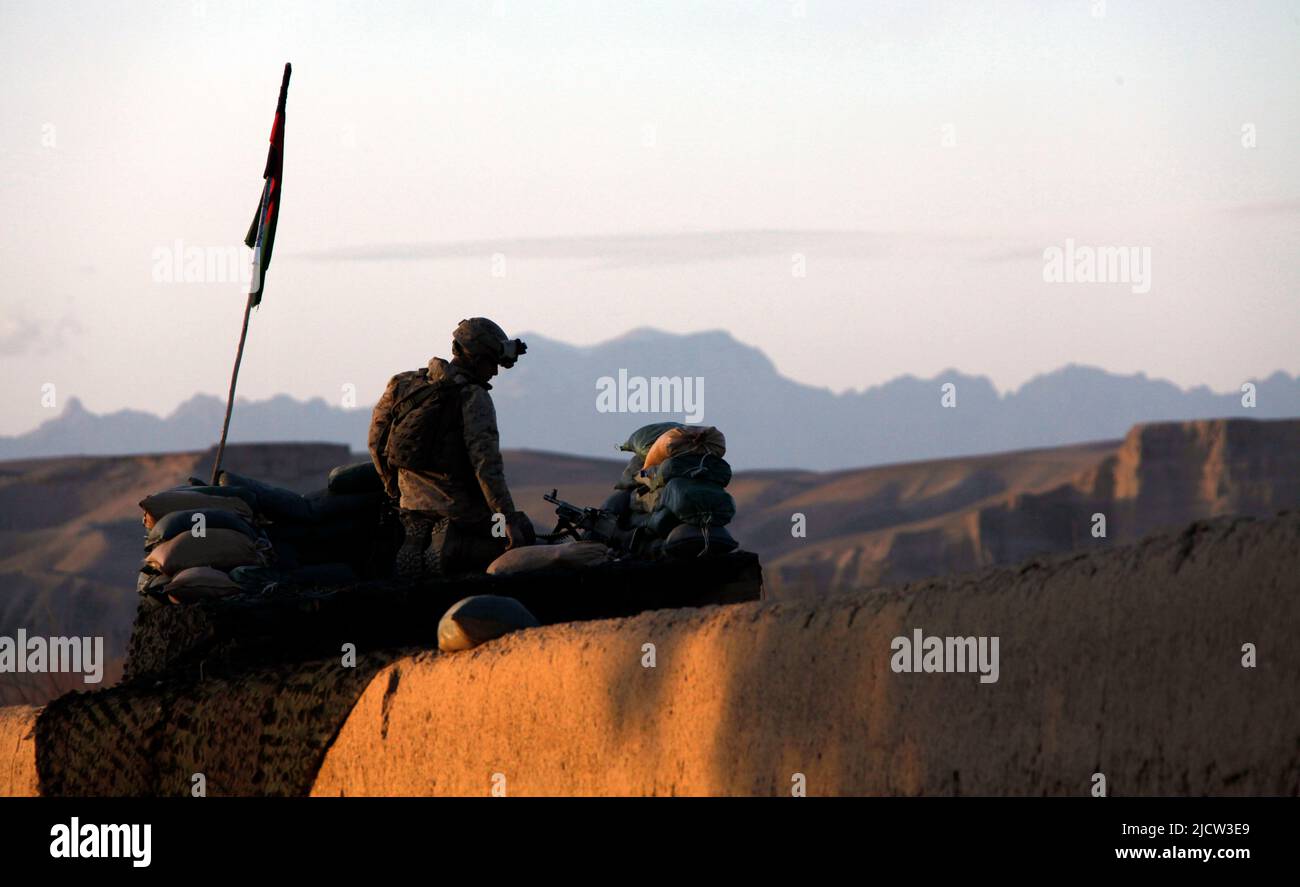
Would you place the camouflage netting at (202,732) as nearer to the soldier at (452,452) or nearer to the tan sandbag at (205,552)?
the tan sandbag at (205,552)

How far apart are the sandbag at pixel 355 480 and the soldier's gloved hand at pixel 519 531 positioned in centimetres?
120

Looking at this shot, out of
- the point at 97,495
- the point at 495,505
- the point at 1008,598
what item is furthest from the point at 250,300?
the point at 97,495

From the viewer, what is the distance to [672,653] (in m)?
5.60

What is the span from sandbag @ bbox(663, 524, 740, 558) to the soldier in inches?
29.1

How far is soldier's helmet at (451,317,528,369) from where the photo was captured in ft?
31.1

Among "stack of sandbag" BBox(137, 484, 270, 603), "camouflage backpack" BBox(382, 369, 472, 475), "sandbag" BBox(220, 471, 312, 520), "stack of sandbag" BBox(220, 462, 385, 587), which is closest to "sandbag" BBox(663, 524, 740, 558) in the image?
"camouflage backpack" BBox(382, 369, 472, 475)

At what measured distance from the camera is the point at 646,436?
Result: 9.98 metres

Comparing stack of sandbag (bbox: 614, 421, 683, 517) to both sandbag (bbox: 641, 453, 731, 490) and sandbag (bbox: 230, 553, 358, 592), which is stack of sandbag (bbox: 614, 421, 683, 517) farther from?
sandbag (bbox: 230, 553, 358, 592)

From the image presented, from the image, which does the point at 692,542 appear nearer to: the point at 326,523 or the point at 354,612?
the point at 354,612

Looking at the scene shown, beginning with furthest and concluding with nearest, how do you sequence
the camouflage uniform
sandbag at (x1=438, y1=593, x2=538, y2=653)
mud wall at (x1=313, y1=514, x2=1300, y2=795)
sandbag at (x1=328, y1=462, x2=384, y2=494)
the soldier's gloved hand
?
sandbag at (x1=328, y1=462, x2=384, y2=494) → the camouflage uniform → the soldier's gloved hand → sandbag at (x1=438, y1=593, x2=538, y2=653) → mud wall at (x1=313, y1=514, x2=1300, y2=795)

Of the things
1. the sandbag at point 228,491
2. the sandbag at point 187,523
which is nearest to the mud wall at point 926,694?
the sandbag at point 187,523

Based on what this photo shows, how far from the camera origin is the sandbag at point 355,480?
1023 cm

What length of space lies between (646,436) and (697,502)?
91 cm
